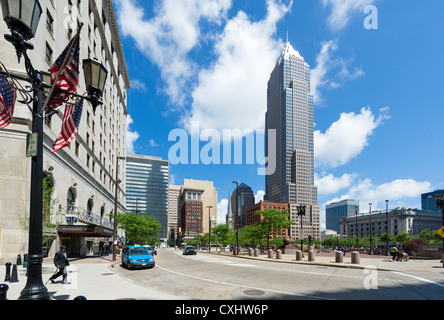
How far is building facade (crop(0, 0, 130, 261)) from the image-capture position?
920 inches

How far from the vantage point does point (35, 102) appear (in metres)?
7.34

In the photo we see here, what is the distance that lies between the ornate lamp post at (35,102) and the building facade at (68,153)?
11.0 meters

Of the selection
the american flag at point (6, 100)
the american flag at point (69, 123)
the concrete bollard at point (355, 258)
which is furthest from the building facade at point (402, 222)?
the american flag at point (6, 100)

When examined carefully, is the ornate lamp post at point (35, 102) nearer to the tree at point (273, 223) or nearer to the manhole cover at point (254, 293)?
the manhole cover at point (254, 293)

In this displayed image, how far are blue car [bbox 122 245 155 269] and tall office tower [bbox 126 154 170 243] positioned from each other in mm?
163060

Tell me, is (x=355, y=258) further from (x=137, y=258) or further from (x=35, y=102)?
(x=35, y=102)

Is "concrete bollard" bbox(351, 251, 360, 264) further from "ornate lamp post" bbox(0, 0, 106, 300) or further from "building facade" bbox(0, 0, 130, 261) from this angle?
"building facade" bbox(0, 0, 130, 261)

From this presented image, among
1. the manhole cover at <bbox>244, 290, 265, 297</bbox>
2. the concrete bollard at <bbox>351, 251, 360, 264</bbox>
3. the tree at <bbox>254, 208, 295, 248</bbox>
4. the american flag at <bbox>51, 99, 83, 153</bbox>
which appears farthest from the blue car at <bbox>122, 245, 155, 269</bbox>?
the tree at <bbox>254, 208, 295, 248</bbox>

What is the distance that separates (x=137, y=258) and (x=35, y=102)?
16.0 m

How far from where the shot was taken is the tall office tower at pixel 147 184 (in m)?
183

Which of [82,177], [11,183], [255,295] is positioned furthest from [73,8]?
[255,295]
